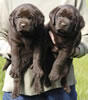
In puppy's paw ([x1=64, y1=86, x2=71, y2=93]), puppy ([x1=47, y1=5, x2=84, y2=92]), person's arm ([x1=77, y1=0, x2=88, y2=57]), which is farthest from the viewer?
person's arm ([x1=77, y1=0, x2=88, y2=57])

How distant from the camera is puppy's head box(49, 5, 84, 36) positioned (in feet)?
11.7

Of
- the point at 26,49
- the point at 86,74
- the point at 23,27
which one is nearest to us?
the point at 23,27

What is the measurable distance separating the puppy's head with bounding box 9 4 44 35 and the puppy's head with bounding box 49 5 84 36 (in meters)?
0.13

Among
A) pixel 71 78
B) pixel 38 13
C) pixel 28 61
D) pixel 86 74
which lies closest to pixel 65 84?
pixel 71 78

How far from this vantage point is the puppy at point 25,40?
140 inches

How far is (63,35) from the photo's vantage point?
12.2 feet

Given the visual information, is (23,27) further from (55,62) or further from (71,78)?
(71,78)

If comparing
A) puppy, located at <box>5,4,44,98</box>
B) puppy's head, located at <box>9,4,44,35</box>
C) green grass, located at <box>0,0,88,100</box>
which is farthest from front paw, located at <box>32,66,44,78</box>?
green grass, located at <box>0,0,88,100</box>

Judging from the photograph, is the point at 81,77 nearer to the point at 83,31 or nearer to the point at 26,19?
the point at 83,31

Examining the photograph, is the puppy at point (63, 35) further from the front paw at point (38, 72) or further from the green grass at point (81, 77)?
the green grass at point (81, 77)

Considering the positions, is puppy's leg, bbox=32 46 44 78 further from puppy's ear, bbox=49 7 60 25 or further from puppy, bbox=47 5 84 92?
puppy's ear, bbox=49 7 60 25

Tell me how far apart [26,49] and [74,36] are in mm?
412

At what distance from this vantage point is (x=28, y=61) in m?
3.78

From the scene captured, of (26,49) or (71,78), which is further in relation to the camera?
(71,78)
